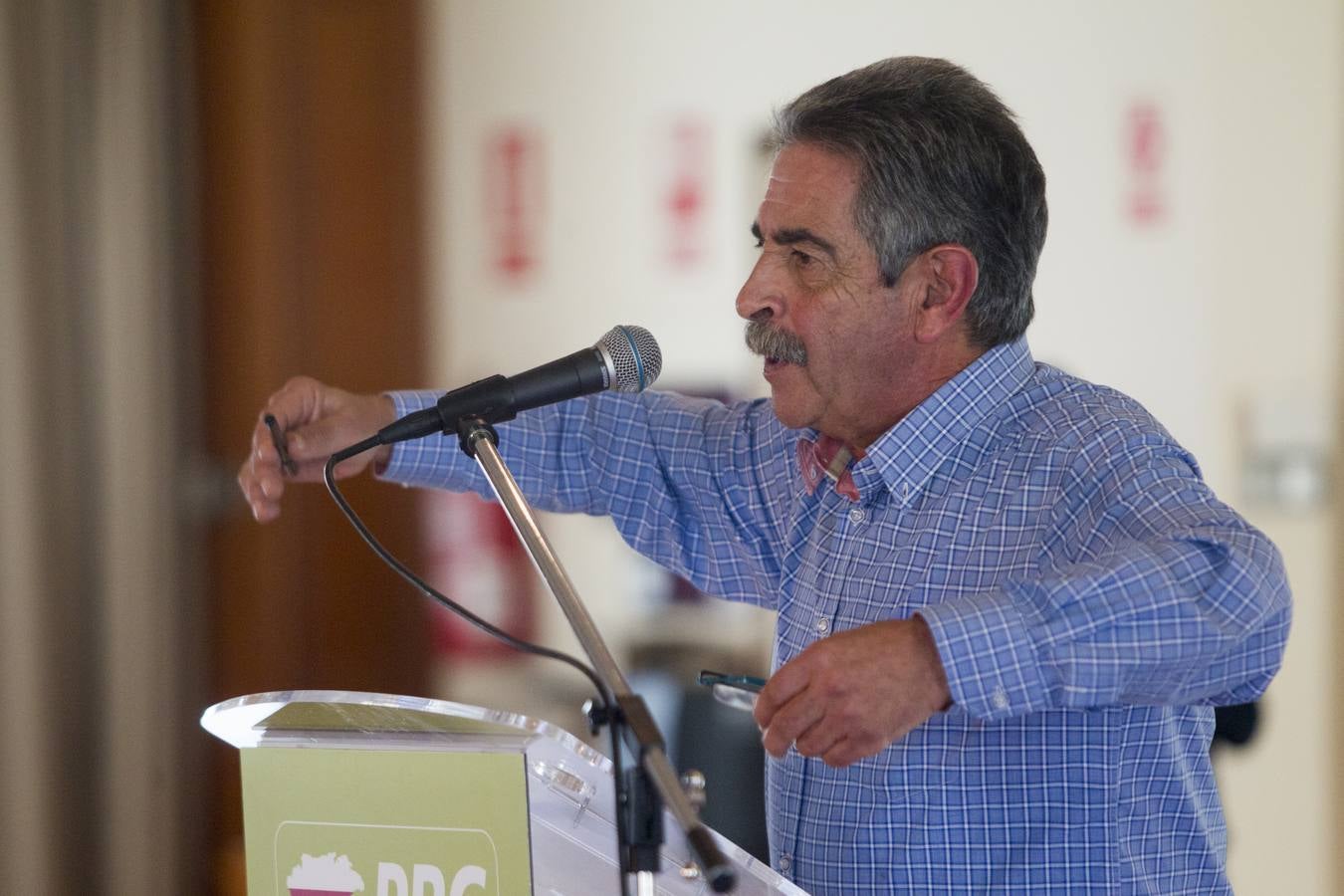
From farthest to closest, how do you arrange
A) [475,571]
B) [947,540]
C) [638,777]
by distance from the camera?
1. [475,571]
2. [947,540]
3. [638,777]

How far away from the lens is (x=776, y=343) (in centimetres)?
142

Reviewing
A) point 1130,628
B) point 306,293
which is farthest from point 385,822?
point 306,293

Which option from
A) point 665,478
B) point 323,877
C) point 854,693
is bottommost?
point 323,877

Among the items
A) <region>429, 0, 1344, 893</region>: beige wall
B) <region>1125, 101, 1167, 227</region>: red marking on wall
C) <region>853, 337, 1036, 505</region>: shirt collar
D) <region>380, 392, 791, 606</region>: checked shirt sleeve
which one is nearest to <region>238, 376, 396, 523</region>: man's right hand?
<region>380, 392, 791, 606</region>: checked shirt sleeve

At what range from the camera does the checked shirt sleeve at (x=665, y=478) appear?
5.30ft

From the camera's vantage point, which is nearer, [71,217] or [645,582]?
[71,217]

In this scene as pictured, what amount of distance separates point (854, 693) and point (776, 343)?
52 cm

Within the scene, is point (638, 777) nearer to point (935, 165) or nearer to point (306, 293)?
point (935, 165)

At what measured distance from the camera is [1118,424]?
1229mm

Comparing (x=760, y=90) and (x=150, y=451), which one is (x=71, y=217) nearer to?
(x=150, y=451)

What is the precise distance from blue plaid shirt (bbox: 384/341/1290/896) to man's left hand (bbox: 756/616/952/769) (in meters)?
0.02

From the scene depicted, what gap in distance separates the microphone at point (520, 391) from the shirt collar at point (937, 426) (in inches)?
12.6

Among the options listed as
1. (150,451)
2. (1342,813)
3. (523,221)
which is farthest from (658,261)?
(1342,813)

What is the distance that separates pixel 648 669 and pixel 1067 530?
8.44 feet
